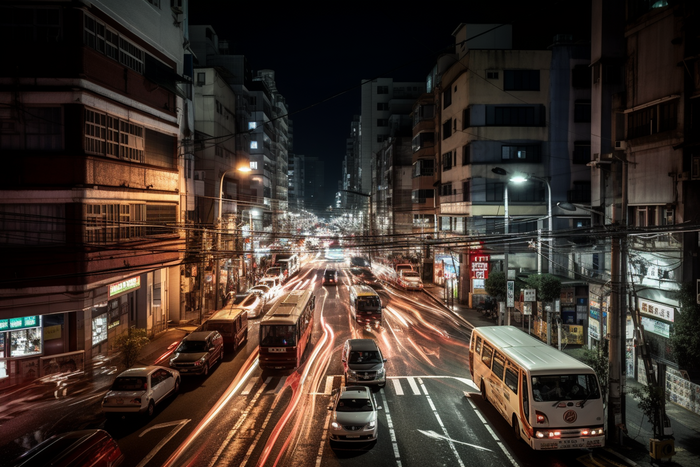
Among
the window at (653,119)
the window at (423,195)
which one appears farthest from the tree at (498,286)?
the window at (423,195)

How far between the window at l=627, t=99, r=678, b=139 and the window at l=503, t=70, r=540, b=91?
21361 mm

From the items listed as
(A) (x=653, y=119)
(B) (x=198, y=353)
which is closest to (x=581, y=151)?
(A) (x=653, y=119)

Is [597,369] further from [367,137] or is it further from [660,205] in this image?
[367,137]

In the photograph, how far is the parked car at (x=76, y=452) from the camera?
11312mm

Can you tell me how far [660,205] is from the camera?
66.5 feet

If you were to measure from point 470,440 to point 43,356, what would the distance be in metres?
19.5

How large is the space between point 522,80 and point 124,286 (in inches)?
1401

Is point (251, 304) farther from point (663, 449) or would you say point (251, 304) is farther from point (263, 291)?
point (663, 449)

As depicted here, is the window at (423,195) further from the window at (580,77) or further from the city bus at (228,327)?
the city bus at (228,327)

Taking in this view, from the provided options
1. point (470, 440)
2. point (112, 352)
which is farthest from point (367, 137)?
point (470, 440)

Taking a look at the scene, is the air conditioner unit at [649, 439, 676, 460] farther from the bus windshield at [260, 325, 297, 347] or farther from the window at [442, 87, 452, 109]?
the window at [442, 87, 452, 109]

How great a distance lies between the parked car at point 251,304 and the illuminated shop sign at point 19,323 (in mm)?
16158

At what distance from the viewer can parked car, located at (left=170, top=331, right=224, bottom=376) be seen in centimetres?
2161

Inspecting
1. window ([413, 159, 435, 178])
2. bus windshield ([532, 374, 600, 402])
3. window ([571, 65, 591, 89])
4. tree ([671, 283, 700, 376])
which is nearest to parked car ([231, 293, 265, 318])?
bus windshield ([532, 374, 600, 402])
